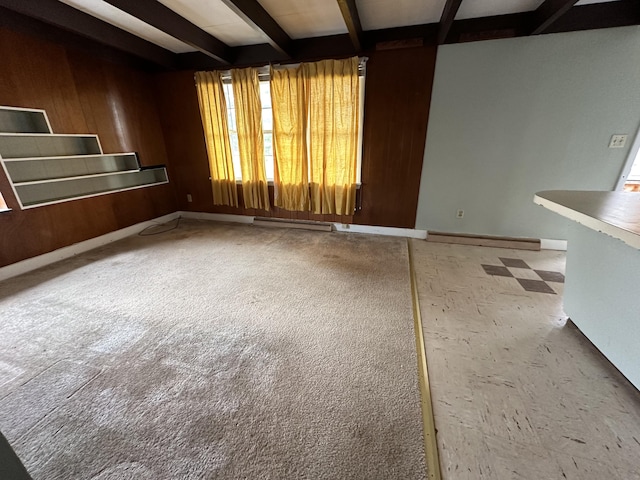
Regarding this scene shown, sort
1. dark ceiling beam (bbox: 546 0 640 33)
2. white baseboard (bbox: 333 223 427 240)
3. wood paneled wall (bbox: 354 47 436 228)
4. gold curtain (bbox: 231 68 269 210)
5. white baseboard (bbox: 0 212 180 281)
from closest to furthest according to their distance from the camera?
dark ceiling beam (bbox: 546 0 640 33) → white baseboard (bbox: 0 212 180 281) → wood paneled wall (bbox: 354 47 436 228) → gold curtain (bbox: 231 68 269 210) → white baseboard (bbox: 333 223 427 240)

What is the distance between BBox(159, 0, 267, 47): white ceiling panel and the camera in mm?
2166

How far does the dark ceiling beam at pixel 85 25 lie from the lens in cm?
194

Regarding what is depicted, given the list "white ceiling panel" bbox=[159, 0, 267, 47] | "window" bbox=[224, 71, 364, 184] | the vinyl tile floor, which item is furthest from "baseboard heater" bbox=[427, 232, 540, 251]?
"white ceiling panel" bbox=[159, 0, 267, 47]

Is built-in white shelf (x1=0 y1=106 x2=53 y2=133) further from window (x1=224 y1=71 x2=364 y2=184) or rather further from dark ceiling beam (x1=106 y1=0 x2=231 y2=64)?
window (x1=224 y1=71 x2=364 y2=184)

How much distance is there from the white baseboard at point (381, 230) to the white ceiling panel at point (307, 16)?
2.21 m

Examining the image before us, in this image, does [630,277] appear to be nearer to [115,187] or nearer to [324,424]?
[324,424]

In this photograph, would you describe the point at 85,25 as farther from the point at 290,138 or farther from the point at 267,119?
the point at 290,138

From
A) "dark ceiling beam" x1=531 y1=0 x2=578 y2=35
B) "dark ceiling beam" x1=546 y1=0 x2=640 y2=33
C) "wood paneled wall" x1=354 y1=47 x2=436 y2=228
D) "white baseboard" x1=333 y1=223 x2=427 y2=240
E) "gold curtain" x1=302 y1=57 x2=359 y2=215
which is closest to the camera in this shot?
"dark ceiling beam" x1=531 y1=0 x2=578 y2=35

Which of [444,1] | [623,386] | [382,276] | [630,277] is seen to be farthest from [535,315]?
[444,1]

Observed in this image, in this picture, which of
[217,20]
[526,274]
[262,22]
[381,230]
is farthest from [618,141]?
[217,20]

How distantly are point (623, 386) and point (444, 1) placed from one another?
294 cm

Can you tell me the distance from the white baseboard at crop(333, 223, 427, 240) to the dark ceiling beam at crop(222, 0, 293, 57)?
216 cm

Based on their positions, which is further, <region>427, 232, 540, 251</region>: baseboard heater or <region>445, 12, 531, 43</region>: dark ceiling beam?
<region>427, 232, 540, 251</region>: baseboard heater

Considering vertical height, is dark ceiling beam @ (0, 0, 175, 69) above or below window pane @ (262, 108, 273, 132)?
above
